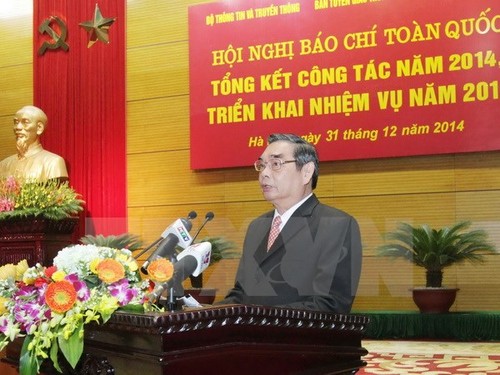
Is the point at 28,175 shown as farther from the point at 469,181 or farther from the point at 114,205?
the point at 469,181

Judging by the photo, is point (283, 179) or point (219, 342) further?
point (283, 179)

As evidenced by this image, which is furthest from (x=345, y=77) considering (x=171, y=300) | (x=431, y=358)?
(x=171, y=300)

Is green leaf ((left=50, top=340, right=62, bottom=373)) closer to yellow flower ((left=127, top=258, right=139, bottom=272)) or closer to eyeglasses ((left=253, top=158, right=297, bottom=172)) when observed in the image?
yellow flower ((left=127, top=258, right=139, bottom=272))

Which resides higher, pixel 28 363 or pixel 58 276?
pixel 58 276

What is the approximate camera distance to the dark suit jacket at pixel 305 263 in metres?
1.79

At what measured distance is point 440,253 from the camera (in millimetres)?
5500

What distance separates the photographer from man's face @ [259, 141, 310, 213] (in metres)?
2.15

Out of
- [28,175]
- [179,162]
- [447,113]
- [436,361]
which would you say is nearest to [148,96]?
[179,162]

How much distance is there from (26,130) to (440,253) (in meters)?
3.75

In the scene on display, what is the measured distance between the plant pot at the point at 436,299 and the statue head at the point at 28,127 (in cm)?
362

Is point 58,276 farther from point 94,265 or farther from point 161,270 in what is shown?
point 161,270

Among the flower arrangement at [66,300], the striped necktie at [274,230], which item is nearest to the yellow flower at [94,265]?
the flower arrangement at [66,300]

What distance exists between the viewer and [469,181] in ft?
18.8

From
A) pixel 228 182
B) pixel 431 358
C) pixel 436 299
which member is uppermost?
pixel 228 182
